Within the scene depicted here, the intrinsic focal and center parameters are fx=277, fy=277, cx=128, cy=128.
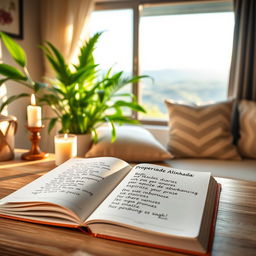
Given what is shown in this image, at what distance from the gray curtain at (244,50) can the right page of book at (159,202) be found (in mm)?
1528

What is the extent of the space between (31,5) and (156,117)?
151 cm

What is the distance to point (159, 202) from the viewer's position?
62 cm

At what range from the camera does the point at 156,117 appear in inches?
104

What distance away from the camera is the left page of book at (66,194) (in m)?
0.60

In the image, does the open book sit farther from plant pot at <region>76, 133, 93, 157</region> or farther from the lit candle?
plant pot at <region>76, 133, 93, 157</region>

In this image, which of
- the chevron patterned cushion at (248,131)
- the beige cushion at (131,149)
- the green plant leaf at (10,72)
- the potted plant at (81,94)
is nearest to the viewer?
the green plant leaf at (10,72)

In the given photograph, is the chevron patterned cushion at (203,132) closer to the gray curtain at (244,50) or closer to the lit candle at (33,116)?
the gray curtain at (244,50)

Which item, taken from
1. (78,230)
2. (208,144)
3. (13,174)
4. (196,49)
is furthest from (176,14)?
(78,230)

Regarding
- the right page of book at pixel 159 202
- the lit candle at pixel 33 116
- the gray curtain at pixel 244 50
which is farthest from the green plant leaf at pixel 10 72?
the gray curtain at pixel 244 50

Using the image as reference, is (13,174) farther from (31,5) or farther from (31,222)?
(31,5)

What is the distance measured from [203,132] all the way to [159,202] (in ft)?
4.32

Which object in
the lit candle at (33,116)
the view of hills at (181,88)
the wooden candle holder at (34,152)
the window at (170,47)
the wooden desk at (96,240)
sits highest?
the window at (170,47)

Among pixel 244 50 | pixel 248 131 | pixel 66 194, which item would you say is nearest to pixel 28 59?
pixel 244 50

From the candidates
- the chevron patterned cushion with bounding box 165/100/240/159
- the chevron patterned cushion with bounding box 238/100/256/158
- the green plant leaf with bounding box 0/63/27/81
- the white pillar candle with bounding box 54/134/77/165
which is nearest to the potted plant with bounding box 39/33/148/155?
the green plant leaf with bounding box 0/63/27/81
